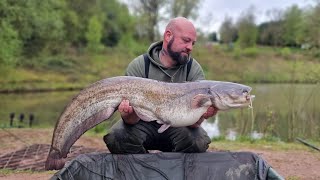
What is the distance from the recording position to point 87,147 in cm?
849

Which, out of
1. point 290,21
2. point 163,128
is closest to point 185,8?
point 290,21

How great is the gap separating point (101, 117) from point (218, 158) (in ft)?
4.11

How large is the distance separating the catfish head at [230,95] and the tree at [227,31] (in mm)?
57525

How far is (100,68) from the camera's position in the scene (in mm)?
37188

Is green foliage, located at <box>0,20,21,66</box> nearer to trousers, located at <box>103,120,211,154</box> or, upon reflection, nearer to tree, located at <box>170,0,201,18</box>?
trousers, located at <box>103,120,211,154</box>

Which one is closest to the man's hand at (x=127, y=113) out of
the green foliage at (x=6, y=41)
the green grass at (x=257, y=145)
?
the green grass at (x=257, y=145)

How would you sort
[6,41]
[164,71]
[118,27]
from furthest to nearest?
[118,27], [6,41], [164,71]

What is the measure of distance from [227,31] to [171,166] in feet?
192

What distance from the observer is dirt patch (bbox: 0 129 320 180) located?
6.14 m

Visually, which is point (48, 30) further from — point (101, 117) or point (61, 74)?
point (101, 117)

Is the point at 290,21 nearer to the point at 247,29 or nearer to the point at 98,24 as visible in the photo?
the point at 247,29

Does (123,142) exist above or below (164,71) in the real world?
below

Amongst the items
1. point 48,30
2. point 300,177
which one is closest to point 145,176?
point 300,177

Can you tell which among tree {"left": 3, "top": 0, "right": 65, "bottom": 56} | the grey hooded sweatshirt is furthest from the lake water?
tree {"left": 3, "top": 0, "right": 65, "bottom": 56}
